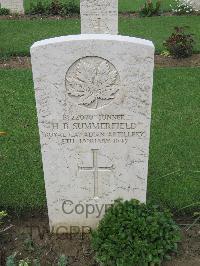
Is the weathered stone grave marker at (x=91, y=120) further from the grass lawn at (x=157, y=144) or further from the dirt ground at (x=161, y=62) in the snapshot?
the dirt ground at (x=161, y=62)

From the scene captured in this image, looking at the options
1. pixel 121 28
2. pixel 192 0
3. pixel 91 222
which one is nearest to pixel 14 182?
pixel 91 222

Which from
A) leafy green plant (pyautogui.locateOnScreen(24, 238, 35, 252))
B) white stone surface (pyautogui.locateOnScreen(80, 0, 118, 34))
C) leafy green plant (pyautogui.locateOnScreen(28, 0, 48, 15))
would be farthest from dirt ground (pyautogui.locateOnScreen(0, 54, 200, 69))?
leafy green plant (pyautogui.locateOnScreen(24, 238, 35, 252))

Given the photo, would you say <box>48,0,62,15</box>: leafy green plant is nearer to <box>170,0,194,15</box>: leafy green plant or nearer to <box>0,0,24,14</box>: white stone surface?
<box>0,0,24,14</box>: white stone surface

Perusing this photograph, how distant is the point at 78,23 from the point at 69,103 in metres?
9.81

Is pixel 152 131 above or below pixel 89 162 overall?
below

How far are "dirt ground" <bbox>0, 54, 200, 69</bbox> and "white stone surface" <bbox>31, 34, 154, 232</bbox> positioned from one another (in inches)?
223

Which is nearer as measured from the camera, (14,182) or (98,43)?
(98,43)

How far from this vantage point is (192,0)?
1477 cm

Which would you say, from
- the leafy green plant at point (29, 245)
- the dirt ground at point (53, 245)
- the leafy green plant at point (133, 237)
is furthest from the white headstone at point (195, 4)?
the leafy green plant at point (29, 245)

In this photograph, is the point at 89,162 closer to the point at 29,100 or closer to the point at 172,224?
the point at 172,224

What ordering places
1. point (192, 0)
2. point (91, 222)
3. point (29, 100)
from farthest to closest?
1. point (192, 0)
2. point (29, 100)
3. point (91, 222)

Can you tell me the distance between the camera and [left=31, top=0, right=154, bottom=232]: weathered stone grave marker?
3.58m

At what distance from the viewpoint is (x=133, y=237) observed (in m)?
3.82

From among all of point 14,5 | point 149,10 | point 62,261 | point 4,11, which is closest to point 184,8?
point 149,10
